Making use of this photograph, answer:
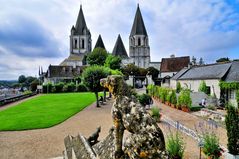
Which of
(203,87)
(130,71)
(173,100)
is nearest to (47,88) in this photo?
(130,71)

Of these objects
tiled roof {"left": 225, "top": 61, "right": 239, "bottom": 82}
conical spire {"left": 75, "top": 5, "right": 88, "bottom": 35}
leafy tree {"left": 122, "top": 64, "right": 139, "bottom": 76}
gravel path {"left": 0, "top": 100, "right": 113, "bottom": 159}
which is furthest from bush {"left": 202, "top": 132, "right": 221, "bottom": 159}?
conical spire {"left": 75, "top": 5, "right": 88, "bottom": 35}

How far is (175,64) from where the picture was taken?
71562 millimetres

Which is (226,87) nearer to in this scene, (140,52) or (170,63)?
(170,63)

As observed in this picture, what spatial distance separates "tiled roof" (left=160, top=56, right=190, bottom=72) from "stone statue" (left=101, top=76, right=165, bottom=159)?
6838 cm

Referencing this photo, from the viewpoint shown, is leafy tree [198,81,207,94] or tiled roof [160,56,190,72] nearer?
leafy tree [198,81,207,94]

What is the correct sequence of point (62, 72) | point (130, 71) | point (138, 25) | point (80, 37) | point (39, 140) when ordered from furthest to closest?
1. point (80, 37)
2. point (138, 25)
3. point (130, 71)
4. point (62, 72)
5. point (39, 140)

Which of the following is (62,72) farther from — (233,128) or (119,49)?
(233,128)

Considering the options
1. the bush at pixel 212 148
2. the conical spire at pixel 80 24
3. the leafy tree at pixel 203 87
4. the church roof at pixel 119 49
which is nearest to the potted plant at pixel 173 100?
the leafy tree at pixel 203 87

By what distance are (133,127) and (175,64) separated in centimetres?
7099

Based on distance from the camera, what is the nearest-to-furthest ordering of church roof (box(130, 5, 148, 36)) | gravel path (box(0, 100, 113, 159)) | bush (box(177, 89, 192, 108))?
1. gravel path (box(0, 100, 113, 159))
2. bush (box(177, 89, 192, 108))
3. church roof (box(130, 5, 148, 36))

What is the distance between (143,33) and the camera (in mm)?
92062

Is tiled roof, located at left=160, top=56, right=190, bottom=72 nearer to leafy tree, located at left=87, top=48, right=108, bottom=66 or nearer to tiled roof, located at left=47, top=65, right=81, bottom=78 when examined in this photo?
leafy tree, located at left=87, top=48, right=108, bottom=66

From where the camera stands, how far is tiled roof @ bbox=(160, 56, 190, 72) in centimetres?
7019

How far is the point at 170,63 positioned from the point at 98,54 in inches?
1013
